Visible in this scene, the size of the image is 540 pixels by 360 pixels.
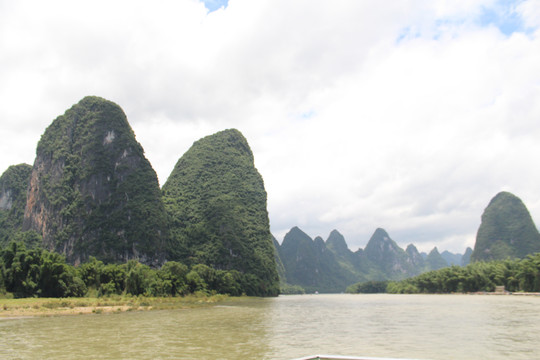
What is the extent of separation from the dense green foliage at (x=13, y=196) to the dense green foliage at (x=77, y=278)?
72.4 metres

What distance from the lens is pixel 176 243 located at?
96188mm

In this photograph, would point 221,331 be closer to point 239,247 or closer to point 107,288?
point 107,288

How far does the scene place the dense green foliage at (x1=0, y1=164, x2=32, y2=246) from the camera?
10362 cm

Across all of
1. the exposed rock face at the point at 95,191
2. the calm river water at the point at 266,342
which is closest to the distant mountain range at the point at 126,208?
the exposed rock face at the point at 95,191

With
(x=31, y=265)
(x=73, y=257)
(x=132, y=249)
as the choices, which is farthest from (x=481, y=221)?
(x=31, y=265)

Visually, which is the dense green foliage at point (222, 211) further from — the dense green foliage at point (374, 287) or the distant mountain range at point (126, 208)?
the dense green foliage at point (374, 287)

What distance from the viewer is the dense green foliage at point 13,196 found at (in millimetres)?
103625

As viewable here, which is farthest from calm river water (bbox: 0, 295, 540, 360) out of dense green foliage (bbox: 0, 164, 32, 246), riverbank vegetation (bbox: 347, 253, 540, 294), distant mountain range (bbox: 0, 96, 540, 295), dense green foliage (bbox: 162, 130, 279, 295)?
dense green foliage (bbox: 0, 164, 32, 246)

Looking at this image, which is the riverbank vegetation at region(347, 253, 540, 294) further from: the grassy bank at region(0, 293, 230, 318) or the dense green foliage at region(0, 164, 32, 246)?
the dense green foliage at region(0, 164, 32, 246)

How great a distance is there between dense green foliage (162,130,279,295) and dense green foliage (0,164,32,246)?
128ft

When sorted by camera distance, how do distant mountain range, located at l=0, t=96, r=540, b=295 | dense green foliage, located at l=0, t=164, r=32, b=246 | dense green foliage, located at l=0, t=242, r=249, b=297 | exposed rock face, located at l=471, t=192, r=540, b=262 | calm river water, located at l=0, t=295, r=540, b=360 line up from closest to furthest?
calm river water, located at l=0, t=295, r=540, b=360
dense green foliage, located at l=0, t=242, r=249, b=297
distant mountain range, located at l=0, t=96, r=540, b=295
dense green foliage, located at l=0, t=164, r=32, b=246
exposed rock face, located at l=471, t=192, r=540, b=262

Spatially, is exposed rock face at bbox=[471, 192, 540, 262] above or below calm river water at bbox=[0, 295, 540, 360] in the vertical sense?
above

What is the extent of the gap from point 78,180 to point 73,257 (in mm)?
19255

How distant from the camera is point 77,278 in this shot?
40.2 m
